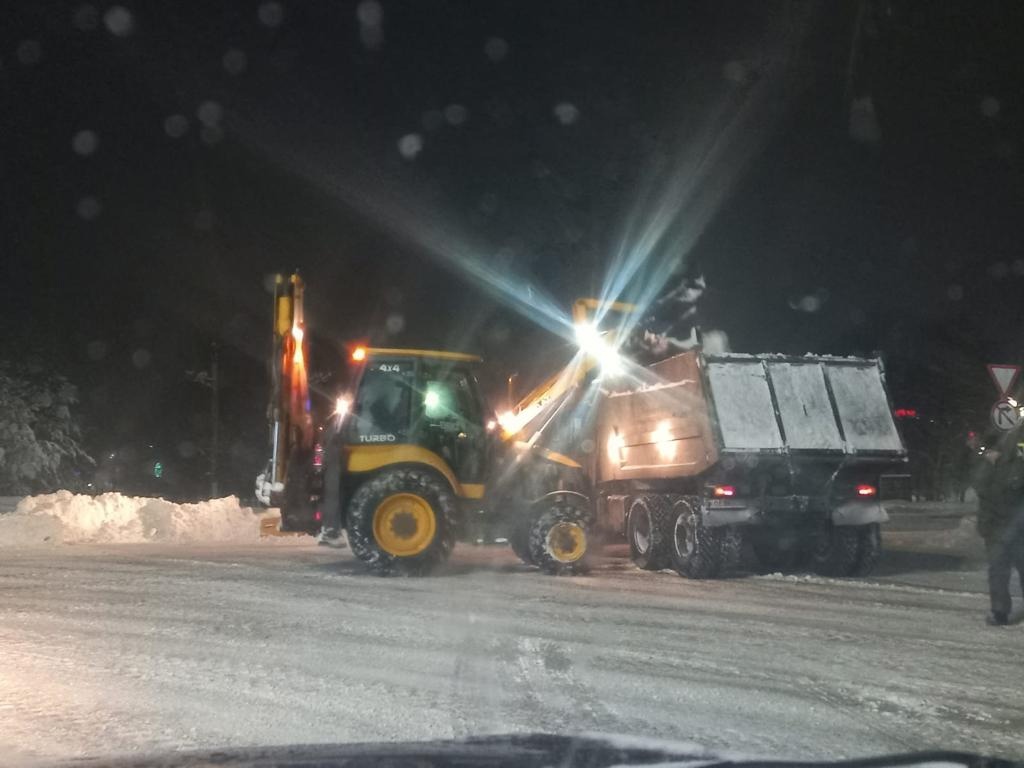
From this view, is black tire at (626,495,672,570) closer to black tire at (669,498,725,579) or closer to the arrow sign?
black tire at (669,498,725,579)

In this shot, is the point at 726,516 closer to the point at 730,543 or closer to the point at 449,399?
the point at 730,543

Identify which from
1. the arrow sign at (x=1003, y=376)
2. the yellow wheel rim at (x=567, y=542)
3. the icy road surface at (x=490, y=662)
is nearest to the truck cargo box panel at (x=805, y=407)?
the icy road surface at (x=490, y=662)

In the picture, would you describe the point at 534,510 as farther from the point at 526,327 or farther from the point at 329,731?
the point at 526,327

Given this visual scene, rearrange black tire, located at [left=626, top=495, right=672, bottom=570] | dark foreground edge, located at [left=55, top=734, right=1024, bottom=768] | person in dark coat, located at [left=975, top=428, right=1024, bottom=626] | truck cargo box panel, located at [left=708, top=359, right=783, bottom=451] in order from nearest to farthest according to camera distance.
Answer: dark foreground edge, located at [left=55, top=734, right=1024, bottom=768] < person in dark coat, located at [left=975, top=428, right=1024, bottom=626] < truck cargo box panel, located at [left=708, top=359, right=783, bottom=451] < black tire, located at [left=626, top=495, right=672, bottom=570]

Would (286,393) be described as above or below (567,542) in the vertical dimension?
above

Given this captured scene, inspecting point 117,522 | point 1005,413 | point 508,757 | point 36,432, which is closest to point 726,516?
point 1005,413

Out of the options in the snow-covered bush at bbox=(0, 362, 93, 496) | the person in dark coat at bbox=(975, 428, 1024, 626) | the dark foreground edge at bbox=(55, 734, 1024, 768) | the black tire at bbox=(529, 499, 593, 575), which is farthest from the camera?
the snow-covered bush at bbox=(0, 362, 93, 496)

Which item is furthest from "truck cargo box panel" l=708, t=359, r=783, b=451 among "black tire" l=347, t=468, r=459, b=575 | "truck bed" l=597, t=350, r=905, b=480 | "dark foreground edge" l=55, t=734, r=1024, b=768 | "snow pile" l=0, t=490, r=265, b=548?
"snow pile" l=0, t=490, r=265, b=548

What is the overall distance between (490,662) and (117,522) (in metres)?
12.9

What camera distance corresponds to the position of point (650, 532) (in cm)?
1518

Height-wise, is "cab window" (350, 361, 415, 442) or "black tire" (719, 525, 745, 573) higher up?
"cab window" (350, 361, 415, 442)

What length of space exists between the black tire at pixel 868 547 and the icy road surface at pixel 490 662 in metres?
0.89

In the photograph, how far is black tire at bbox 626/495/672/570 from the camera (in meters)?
14.9

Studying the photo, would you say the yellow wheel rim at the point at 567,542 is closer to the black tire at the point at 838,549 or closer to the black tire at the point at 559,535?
the black tire at the point at 559,535
